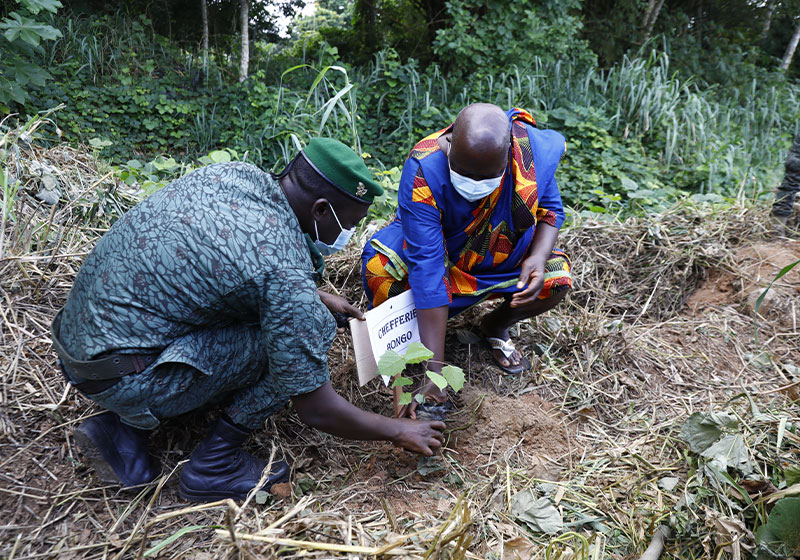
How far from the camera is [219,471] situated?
6.10 feet

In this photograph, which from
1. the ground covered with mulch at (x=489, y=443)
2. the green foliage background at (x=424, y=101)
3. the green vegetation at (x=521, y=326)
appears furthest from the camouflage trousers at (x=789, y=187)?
the green foliage background at (x=424, y=101)

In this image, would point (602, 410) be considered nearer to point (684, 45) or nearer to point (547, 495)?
point (547, 495)

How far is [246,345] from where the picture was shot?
72.1 inches

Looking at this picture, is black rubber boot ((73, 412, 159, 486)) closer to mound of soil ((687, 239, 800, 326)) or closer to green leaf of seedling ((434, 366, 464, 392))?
green leaf of seedling ((434, 366, 464, 392))

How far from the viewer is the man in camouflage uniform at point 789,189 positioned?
11.9 ft

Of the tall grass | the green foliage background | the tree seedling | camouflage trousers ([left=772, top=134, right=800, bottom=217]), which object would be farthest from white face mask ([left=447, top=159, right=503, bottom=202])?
the tall grass

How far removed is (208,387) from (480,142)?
4.05 feet

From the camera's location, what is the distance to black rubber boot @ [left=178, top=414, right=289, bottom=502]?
1845 millimetres

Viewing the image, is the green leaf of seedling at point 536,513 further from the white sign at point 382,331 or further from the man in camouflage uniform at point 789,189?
the man in camouflage uniform at point 789,189

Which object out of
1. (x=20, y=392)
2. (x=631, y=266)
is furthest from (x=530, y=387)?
(x=20, y=392)

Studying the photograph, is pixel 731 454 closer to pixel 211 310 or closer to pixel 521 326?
pixel 521 326

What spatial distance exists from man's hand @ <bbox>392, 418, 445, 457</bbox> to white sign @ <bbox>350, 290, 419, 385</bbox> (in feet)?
0.83

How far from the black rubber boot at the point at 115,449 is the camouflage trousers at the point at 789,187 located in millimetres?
3937

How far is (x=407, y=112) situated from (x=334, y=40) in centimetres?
315
